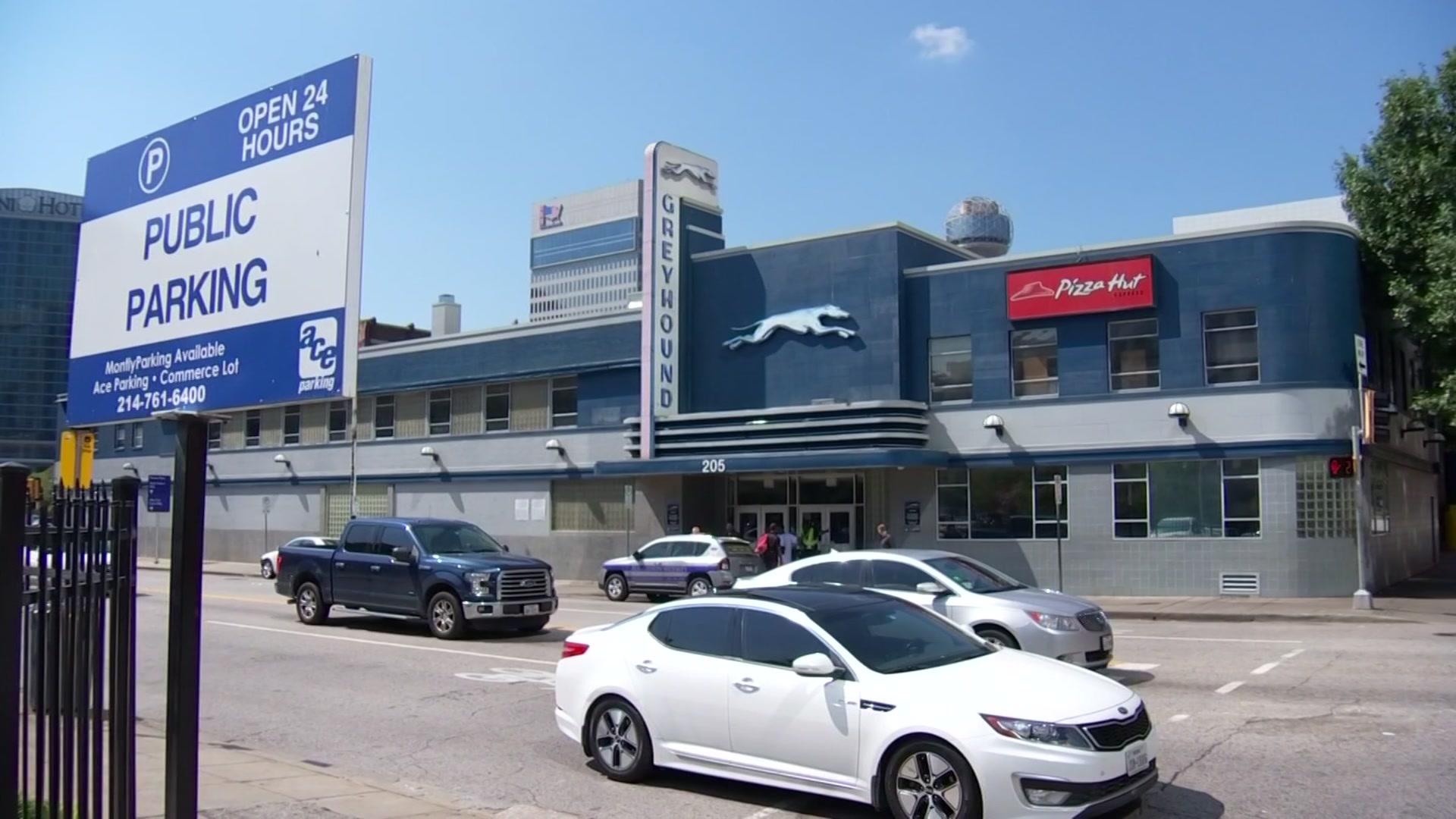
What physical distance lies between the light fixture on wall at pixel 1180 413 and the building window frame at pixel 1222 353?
2.60 feet

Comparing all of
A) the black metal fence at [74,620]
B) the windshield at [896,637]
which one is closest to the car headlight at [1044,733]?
the windshield at [896,637]

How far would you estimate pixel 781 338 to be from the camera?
3394 cm

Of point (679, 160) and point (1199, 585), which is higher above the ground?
point (679, 160)

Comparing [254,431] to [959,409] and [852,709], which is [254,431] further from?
[852,709]

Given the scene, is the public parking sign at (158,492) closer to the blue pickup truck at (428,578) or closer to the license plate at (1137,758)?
the blue pickup truck at (428,578)

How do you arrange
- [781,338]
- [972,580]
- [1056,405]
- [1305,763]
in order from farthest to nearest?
1. [781,338]
2. [1056,405]
3. [972,580]
4. [1305,763]

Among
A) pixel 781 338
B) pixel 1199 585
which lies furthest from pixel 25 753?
pixel 781 338

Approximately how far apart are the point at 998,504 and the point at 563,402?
14841 millimetres

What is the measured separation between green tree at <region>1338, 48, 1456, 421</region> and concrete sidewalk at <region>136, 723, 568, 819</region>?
24.6 meters

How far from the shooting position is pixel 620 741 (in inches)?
370

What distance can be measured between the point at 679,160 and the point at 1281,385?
56.6 feet

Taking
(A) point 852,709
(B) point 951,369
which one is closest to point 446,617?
(A) point 852,709

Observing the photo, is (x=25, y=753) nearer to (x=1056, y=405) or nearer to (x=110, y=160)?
(x=110, y=160)

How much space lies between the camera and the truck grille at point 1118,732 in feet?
24.1
